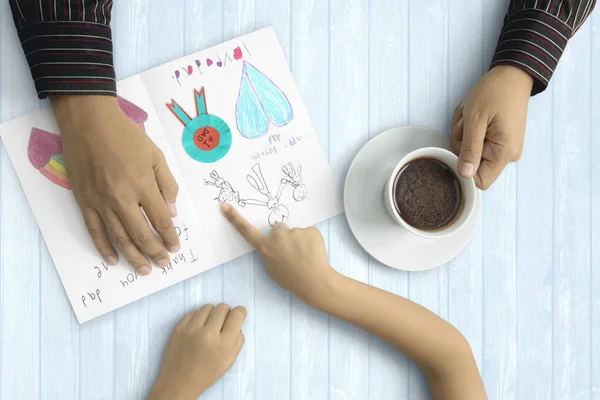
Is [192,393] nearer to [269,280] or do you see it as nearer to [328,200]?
[269,280]

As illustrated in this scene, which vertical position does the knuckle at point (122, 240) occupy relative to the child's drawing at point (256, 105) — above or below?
below

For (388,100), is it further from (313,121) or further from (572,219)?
(572,219)

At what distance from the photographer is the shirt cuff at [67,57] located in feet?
1.83

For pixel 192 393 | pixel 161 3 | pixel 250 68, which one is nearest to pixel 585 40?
pixel 250 68

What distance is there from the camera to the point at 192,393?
62 cm

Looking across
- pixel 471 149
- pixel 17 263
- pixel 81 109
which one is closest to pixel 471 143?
pixel 471 149

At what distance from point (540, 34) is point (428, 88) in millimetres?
138

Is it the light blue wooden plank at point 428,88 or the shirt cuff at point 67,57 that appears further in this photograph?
the light blue wooden plank at point 428,88

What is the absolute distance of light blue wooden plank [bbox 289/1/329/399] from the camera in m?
0.65

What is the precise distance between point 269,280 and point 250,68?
25 centimetres

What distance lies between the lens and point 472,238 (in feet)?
2.22

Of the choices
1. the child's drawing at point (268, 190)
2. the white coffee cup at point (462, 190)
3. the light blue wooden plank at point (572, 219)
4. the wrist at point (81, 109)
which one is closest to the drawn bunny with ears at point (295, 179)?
the child's drawing at point (268, 190)

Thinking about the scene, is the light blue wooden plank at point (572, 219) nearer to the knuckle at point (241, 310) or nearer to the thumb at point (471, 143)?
the thumb at point (471, 143)

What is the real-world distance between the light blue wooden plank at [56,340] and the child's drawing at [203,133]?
0.21m
